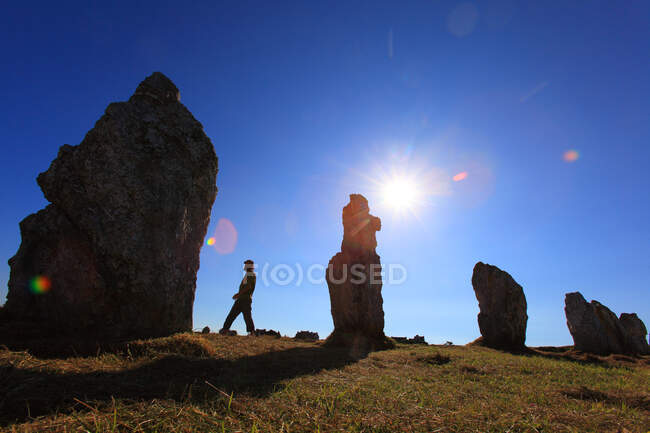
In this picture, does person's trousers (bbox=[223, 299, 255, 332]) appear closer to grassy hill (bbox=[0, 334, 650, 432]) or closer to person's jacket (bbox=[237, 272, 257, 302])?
person's jacket (bbox=[237, 272, 257, 302])

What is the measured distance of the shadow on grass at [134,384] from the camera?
10.4 ft

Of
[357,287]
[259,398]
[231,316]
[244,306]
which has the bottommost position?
[259,398]

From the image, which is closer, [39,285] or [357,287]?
[39,285]

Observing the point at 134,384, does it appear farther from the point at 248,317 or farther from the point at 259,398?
the point at 248,317

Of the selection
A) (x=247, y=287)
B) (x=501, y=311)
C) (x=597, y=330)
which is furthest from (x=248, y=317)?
(x=597, y=330)

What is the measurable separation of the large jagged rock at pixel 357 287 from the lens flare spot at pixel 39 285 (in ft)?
33.7

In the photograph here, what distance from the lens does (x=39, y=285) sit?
711 centimetres

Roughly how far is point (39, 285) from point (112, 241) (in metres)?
2.00

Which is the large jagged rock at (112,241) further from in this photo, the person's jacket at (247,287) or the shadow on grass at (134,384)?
the person's jacket at (247,287)

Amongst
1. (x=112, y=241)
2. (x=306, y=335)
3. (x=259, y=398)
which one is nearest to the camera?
(x=259, y=398)

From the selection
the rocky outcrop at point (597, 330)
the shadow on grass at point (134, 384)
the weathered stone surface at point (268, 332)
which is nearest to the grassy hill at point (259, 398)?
the shadow on grass at point (134, 384)

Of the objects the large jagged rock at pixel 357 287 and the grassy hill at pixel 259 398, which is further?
the large jagged rock at pixel 357 287

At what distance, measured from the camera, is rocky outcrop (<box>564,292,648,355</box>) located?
1928cm

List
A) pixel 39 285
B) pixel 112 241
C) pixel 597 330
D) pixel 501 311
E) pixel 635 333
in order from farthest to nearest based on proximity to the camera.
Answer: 1. pixel 635 333
2. pixel 597 330
3. pixel 501 311
4. pixel 39 285
5. pixel 112 241
